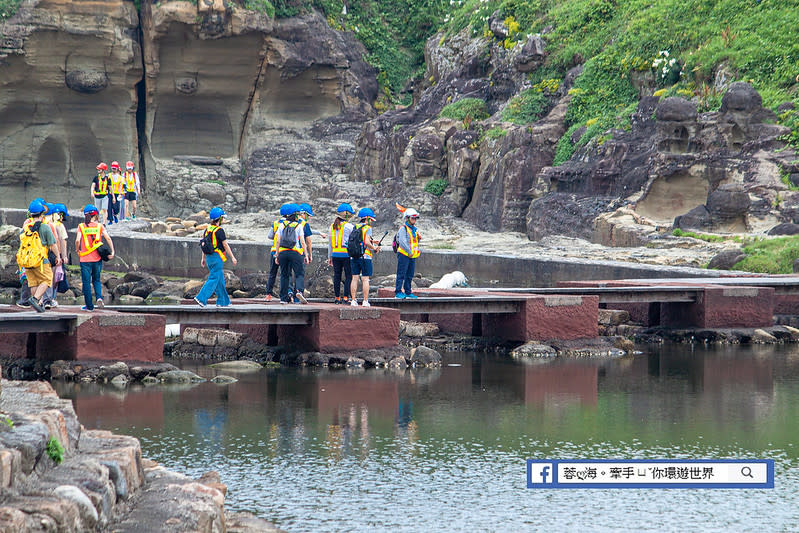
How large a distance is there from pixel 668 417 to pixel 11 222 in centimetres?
3156

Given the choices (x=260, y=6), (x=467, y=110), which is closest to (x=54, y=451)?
(x=467, y=110)

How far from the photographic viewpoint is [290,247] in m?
16.7

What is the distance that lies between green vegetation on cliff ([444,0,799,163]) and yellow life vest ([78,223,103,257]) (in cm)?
1989

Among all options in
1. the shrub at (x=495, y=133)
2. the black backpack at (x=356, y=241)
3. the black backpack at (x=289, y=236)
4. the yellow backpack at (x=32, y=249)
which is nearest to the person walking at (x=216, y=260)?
the black backpack at (x=289, y=236)

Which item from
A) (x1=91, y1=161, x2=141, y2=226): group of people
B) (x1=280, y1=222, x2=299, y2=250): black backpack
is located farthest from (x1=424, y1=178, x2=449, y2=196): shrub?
(x1=280, y1=222, x2=299, y2=250): black backpack

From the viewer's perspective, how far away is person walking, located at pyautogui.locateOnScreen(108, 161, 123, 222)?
32.4m

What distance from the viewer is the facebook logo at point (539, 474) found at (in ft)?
30.1

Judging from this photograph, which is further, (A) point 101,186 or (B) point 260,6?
(B) point 260,6

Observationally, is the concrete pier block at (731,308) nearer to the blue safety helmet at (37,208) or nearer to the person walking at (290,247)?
the person walking at (290,247)

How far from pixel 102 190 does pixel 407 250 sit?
666 inches

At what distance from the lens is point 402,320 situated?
1986cm

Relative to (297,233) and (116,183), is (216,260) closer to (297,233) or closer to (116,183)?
(297,233)

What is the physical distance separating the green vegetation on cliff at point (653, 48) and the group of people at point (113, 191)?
521 inches

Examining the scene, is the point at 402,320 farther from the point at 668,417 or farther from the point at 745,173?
the point at 745,173
